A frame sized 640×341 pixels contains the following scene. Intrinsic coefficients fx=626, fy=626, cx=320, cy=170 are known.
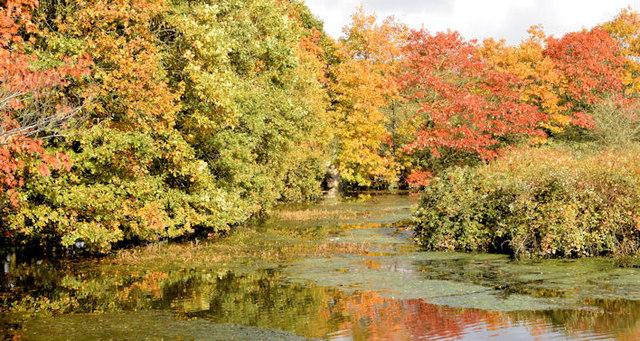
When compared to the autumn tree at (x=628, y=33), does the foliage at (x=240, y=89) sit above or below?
below

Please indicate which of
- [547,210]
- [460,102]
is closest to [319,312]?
[547,210]

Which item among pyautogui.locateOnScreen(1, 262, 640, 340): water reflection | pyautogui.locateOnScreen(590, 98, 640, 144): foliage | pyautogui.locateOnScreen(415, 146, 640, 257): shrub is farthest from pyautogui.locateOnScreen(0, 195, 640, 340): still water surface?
pyautogui.locateOnScreen(590, 98, 640, 144): foliage

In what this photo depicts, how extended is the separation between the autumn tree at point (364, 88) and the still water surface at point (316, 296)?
21.7 meters

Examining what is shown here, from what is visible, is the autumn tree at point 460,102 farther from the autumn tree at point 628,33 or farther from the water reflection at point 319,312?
the water reflection at point 319,312

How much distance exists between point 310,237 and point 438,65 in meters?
21.6

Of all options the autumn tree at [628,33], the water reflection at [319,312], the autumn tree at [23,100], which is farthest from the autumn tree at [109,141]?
the autumn tree at [628,33]

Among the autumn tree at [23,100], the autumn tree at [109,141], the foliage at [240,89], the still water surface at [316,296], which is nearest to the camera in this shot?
the still water surface at [316,296]

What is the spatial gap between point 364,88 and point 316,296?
29620 millimetres

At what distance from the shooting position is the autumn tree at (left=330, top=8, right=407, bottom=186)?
4259 centimetres

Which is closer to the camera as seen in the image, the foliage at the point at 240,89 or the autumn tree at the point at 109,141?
the autumn tree at the point at 109,141

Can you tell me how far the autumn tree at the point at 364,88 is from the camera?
4259 cm

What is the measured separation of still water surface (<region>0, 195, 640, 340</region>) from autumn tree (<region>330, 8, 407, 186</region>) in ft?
71.2

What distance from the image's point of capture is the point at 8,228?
61.8 ft

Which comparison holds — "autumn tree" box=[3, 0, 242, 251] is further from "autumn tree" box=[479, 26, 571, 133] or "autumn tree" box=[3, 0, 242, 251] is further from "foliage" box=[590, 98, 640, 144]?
"autumn tree" box=[479, 26, 571, 133]
